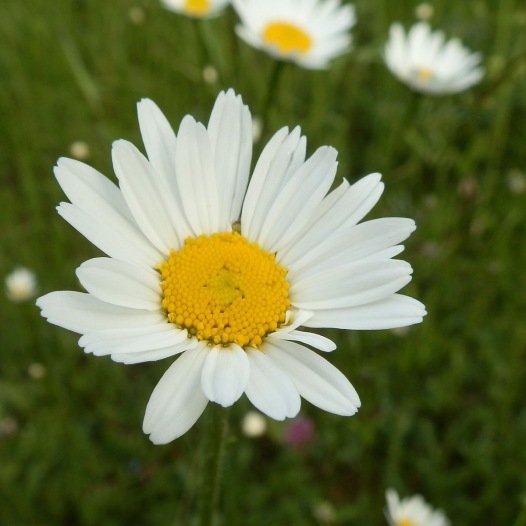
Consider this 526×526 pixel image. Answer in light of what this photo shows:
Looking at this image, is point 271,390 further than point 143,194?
No

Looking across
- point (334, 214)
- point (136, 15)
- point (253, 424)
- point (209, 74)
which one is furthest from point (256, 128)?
point (334, 214)

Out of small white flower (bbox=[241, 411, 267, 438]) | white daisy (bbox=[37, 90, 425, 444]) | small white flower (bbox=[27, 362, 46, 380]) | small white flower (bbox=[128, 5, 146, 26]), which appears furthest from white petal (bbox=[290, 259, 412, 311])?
small white flower (bbox=[128, 5, 146, 26])

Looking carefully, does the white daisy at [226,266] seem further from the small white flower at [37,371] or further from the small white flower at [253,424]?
the small white flower at [37,371]

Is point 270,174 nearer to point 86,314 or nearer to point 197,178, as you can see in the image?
point 197,178

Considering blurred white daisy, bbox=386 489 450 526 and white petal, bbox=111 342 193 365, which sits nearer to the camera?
white petal, bbox=111 342 193 365

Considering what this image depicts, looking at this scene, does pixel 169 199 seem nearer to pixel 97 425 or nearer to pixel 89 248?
pixel 97 425

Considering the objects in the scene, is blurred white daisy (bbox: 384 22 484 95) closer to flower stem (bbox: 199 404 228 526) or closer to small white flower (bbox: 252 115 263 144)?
small white flower (bbox: 252 115 263 144)

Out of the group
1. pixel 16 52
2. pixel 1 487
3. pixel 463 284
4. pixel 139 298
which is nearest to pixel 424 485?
→ pixel 463 284

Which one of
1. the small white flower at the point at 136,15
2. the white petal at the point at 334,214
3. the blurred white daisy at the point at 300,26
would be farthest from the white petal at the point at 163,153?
the small white flower at the point at 136,15
